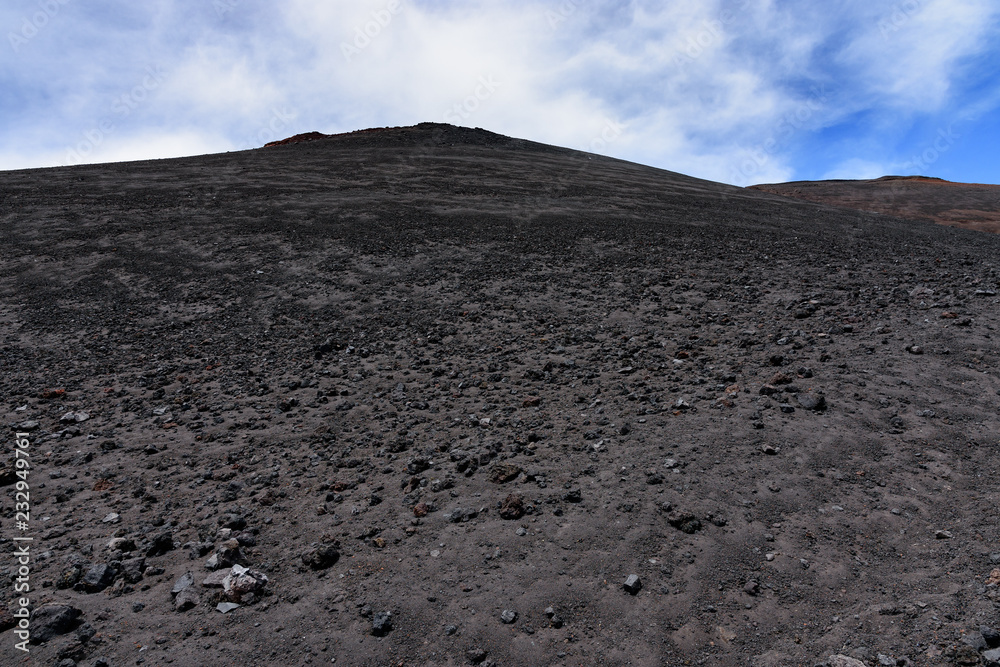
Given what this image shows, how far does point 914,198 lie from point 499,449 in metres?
38.2

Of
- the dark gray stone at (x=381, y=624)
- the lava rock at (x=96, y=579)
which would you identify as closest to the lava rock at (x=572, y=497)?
the dark gray stone at (x=381, y=624)

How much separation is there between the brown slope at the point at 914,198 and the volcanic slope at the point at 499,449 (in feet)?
64.7

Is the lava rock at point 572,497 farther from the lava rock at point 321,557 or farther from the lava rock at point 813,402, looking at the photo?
the lava rock at point 813,402

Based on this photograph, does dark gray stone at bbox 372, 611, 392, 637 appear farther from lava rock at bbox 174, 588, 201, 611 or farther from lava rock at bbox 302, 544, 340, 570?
lava rock at bbox 174, 588, 201, 611

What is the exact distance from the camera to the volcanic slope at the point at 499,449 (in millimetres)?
3027

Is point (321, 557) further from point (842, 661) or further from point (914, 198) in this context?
point (914, 198)

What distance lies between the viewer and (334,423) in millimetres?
5473

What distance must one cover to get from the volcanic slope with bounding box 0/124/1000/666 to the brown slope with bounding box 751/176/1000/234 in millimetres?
19719

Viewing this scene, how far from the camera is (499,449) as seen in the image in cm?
482

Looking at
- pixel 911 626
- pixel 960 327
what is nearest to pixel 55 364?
pixel 911 626

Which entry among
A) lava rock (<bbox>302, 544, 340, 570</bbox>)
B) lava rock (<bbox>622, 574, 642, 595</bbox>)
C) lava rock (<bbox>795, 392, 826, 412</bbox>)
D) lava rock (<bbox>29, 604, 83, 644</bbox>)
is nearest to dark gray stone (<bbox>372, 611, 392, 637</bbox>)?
lava rock (<bbox>302, 544, 340, 570</bbox>)

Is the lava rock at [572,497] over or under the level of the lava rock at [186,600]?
over

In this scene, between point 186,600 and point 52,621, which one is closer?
point 52,621

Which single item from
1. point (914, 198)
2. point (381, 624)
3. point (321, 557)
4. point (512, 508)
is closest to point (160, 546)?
point (321, 557)
